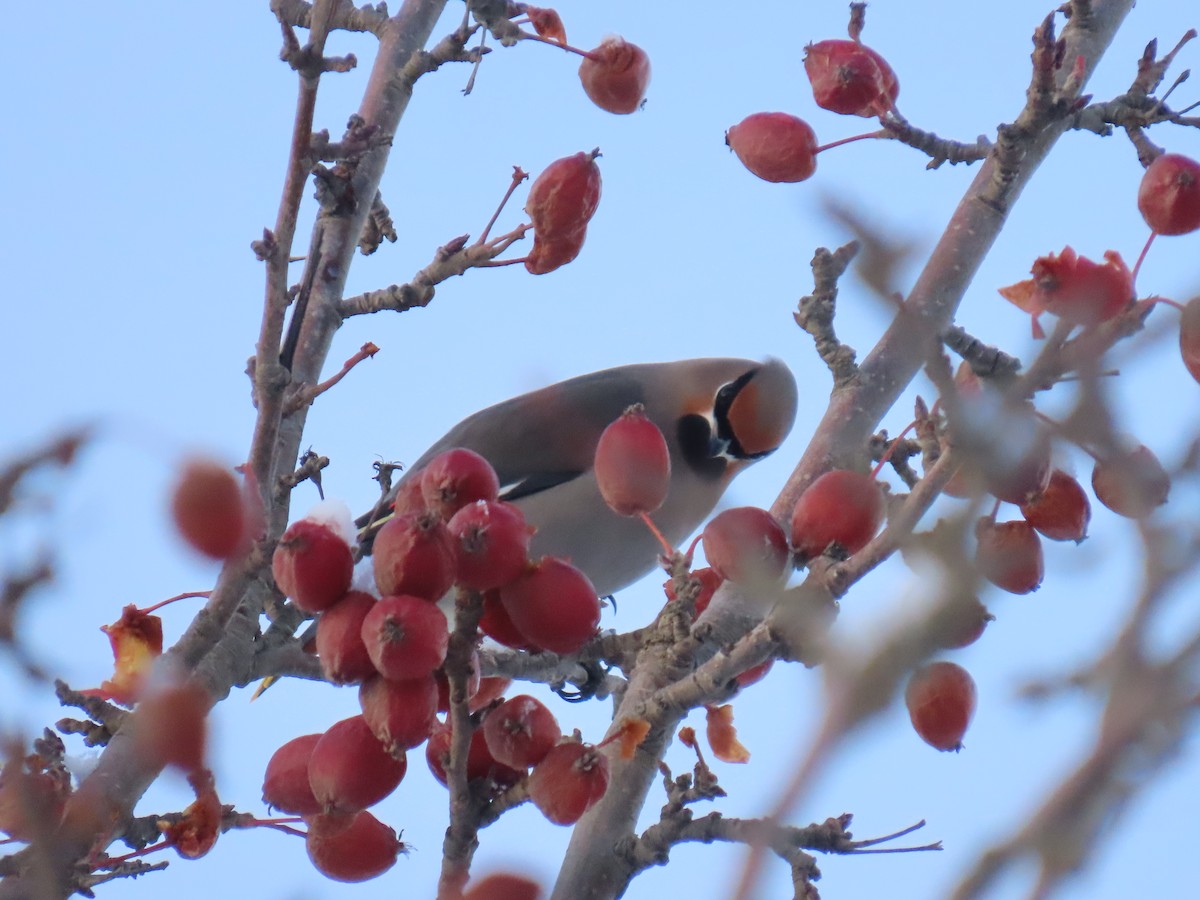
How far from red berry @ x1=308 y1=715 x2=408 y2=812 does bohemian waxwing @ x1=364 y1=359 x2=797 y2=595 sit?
105 inches

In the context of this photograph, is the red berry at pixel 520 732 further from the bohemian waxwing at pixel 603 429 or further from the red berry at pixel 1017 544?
the bohemian waxwing at pixel 603 429

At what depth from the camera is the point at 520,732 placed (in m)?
1.59

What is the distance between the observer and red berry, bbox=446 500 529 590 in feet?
4.86

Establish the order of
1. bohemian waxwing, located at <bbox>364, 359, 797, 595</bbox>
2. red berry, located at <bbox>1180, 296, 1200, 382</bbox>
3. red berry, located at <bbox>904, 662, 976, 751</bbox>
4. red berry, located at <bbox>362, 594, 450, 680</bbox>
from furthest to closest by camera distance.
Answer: bohemian waxwing, located at <bbox>364, 359, 797, 595</bbox>
red berry, located at <bbox>904, 662, 976, 751</bbox>
red berry, located at <bbox>362, 594, 450, 680</bbox>
red berry, located at <bbox>1180, 296, 1200, 382</bbox>

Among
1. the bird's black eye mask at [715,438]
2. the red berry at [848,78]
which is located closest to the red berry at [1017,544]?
the red berry at [848,78]

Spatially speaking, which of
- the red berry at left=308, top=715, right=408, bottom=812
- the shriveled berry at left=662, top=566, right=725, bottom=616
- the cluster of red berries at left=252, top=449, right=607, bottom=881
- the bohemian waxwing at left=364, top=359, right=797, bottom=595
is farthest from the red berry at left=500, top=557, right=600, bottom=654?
the bohemian waxwing at left=364, top=359, right=797, bottom=595

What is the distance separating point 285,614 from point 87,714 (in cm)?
33

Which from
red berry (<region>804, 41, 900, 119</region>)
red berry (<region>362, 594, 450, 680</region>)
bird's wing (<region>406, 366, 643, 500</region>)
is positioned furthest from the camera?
bird's wing (<region>406, 366, 643, 500</region>)

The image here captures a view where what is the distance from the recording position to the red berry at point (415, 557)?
1462 millimetres

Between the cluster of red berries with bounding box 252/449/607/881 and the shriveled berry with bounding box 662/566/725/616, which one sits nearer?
the cluster of red berries with bounding box 252/449/607/881

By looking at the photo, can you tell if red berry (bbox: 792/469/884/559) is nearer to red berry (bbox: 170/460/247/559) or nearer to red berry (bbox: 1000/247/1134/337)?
red berry (bbox: 1000/247/1134/337)

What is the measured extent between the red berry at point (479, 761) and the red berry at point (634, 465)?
0.38 metres

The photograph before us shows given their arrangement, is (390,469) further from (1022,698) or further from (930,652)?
(930,652)

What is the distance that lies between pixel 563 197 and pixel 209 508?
3.59 ft
